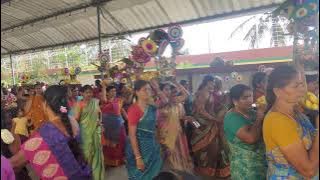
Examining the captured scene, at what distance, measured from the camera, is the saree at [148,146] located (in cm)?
368

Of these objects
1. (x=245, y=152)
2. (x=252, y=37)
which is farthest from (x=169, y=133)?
(x=252, y=37)

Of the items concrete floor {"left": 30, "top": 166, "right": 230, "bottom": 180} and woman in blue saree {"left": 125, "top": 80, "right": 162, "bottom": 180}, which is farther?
concrete floor {"left": 30, "top": 166, "right": 230, "bottom": 180}

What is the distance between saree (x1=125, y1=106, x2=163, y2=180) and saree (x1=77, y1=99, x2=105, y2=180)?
64cm

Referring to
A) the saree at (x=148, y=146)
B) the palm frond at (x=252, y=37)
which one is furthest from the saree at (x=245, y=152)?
the palm frond at (x=252, y=37)

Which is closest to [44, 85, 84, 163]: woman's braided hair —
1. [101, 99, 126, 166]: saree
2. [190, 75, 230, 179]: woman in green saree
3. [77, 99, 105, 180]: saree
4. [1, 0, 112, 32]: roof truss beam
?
[77, 99, 105, 180]: saree

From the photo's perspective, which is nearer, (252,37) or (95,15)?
(95,15)

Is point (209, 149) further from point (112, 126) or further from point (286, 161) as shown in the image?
point (286, 161)

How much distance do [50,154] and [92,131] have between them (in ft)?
7.29

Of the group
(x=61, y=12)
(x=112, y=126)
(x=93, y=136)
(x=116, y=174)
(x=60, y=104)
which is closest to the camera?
(x=60, y=104)

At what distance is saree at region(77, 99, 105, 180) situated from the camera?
169 inches

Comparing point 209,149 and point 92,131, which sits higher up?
point 92,131

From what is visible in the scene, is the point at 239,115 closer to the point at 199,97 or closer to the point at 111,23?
the point at 199,97

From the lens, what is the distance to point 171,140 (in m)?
3.99

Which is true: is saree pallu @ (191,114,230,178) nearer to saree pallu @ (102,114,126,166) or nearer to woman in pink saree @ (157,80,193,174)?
woman in pink saree @ (157,80,193,174)
